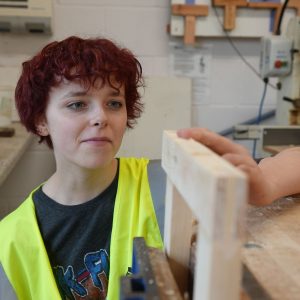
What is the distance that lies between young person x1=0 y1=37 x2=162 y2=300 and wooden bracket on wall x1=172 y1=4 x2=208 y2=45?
1.11 meters

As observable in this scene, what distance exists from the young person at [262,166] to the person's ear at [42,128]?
55cm

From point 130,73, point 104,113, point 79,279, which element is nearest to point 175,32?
point 130,73

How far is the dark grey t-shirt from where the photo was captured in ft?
2.89

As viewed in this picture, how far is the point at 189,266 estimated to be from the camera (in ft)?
1.83

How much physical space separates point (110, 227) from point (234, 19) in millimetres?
1506

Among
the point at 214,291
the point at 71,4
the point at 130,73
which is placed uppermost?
the point at 71,4

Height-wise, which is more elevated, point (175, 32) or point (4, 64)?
point (175, 32)

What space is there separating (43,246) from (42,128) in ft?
1.04

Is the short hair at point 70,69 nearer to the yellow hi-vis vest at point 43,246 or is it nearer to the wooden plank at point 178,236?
the yellow hi-vis vest at point 43,246

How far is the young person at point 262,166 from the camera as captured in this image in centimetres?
53

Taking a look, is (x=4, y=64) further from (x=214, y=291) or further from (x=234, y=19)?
(x=214, y=291)

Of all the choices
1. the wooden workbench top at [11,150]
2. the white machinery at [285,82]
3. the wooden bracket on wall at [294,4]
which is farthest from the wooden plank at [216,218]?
the wooden bracket on wall at [294,4]

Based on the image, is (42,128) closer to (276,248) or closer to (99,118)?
(99,118)

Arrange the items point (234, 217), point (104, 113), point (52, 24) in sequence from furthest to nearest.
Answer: point (52, 24) < point (104, 113) < point (234, 217)
